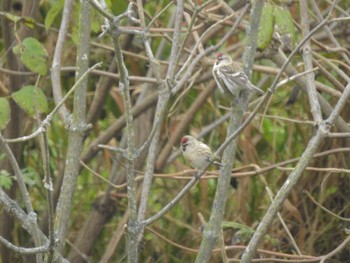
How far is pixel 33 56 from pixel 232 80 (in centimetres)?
103

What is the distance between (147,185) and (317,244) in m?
1.94

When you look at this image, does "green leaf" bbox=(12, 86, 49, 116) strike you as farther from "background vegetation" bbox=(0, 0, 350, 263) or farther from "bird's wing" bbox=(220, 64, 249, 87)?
"bird's wing" bbox=(220, 64, 249, 87)

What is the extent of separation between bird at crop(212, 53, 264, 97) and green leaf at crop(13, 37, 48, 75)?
2.53 feet

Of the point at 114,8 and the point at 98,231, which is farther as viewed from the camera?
the point at 98,231

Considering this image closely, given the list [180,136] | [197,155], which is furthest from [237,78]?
[180,136]

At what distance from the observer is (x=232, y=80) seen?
3.78 m

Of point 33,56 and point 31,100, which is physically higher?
point 33,56

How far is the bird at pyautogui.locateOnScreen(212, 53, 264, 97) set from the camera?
364cm

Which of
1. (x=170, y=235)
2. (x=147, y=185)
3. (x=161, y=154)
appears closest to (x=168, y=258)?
(x=170, y=235)

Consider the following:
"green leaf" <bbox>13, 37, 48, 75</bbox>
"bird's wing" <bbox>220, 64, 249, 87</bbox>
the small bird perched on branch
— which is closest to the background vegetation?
"green leaf" <bbox>13, 37, 48, 75</bbox>

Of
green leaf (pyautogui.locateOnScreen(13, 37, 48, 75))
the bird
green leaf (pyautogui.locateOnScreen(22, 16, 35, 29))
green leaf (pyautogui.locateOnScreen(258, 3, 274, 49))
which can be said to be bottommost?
the bird

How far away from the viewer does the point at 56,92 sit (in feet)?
13.4

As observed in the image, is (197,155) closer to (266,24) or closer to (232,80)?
(232,80)

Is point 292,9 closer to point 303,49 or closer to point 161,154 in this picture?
point 161,154
